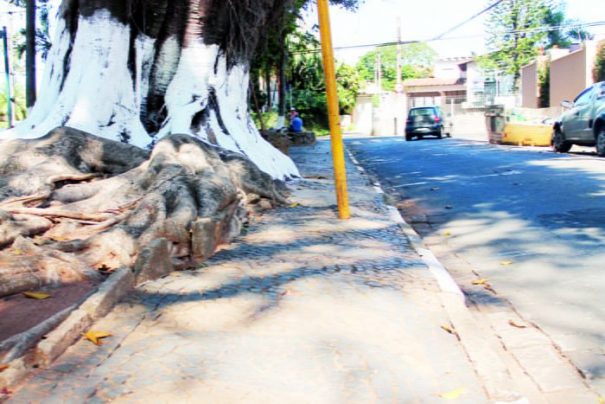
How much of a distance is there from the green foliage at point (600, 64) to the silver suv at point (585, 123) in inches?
492

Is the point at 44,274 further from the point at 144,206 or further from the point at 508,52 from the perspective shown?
the point at 508,52

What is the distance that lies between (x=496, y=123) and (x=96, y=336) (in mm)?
23830

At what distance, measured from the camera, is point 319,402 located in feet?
10.0

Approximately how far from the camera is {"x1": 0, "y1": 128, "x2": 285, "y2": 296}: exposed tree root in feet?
15.8

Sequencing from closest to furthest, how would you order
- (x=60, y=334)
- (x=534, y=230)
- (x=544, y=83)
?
(x=60, y=334) → (x=534, y=230) → (x=544, y=83)

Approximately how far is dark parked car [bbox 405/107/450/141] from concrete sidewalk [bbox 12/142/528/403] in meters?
27.3

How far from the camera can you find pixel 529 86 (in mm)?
40844

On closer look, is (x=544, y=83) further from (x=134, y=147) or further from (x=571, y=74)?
(x=134, y=147)

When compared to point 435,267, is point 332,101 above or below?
above

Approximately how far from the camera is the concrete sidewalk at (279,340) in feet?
10.4

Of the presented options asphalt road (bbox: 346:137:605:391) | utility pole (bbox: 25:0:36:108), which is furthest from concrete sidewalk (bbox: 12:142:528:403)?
utility pole (bbox: 25:0:36:108)

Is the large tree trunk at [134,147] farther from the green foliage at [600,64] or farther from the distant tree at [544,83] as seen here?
the distant tree at [544,83]

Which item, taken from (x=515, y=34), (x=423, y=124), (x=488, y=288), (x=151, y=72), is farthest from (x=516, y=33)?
(x=488, y=288)

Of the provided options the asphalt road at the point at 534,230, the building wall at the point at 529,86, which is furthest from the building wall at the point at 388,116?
the asphalt road at the point at 534,230
